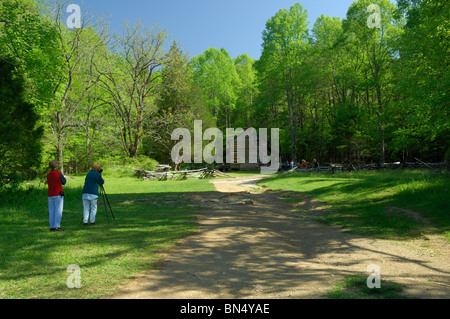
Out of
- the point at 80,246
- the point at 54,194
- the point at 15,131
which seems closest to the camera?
the point at 80,246

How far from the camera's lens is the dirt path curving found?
455 cm

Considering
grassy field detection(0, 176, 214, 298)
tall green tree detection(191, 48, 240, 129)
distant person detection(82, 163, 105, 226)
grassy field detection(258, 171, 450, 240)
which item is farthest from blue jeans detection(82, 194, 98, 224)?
tall green tree detection(191, 48, 240, 129)

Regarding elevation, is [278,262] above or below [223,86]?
below

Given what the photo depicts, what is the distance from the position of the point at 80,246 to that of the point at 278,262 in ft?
15.4

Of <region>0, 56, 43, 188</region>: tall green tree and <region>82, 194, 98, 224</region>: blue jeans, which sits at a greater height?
<region>0, 56, 43, 188</region>: tall green tree

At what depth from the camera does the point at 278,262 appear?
20.0 feet

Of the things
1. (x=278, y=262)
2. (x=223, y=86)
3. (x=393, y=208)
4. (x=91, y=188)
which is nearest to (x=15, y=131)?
(x=91, y=188)

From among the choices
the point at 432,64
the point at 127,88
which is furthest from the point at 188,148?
the point at 432,64

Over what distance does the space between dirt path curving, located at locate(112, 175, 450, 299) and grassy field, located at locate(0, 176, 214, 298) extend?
53 centimetres

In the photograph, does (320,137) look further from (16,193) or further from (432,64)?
(16,193)

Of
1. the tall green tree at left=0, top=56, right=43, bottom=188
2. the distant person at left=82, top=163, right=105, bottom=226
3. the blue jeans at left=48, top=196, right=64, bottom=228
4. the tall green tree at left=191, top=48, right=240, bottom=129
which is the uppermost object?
the tall green tree at left=191, top=48, right=240, bottom=129

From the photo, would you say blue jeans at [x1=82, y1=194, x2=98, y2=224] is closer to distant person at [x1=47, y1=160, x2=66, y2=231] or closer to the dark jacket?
the dark jacket

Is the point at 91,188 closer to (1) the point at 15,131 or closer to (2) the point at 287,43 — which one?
(1) the point at 15,131

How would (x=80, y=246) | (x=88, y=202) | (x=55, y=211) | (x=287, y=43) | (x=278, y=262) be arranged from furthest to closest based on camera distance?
(x=287, y=43), (x=88, y=202), (x=55, y=211), (x=80, y=246), (x=278, y=262)
